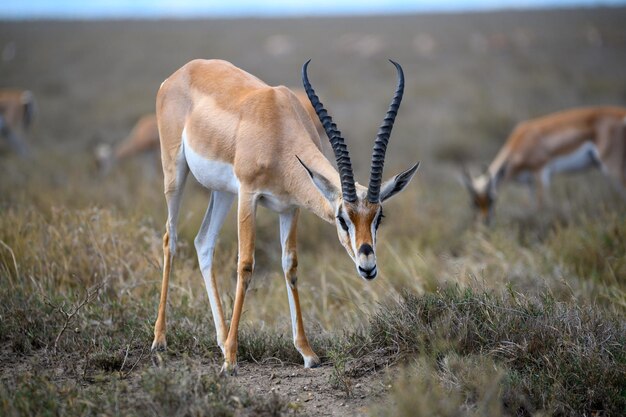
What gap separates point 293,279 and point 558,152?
8649 mm

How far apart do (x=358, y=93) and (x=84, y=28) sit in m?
39.5

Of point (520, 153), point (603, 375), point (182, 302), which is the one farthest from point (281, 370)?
point (520, 153)

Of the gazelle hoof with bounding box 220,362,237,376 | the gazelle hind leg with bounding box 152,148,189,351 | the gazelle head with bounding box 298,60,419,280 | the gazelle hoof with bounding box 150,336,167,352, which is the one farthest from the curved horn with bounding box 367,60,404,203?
the gazelle hoof with bounding box 150,336,167,352

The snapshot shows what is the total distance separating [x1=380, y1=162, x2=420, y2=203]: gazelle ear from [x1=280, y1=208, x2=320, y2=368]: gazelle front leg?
1059 millimetres

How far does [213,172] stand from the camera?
207 inches

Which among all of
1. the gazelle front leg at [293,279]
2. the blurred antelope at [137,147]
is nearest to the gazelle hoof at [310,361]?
the gazelle front leg at [293,279]

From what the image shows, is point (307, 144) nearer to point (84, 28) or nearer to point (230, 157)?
point (230, 157)

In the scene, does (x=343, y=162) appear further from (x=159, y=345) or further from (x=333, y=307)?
(x=333, y=307)

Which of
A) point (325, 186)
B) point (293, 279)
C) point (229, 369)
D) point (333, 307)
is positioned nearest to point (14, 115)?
point (333, 307)

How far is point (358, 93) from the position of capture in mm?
27672

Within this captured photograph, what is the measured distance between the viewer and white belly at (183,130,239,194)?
516 centimetres

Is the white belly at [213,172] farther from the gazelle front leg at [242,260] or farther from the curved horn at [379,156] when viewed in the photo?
the curved horn at [379,156]

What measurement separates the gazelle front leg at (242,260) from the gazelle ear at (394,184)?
1007mm

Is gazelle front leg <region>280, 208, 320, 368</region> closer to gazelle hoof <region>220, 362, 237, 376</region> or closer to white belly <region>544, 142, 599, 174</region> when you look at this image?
gazelle hoof <region>220, 362, 237, 376</region>
